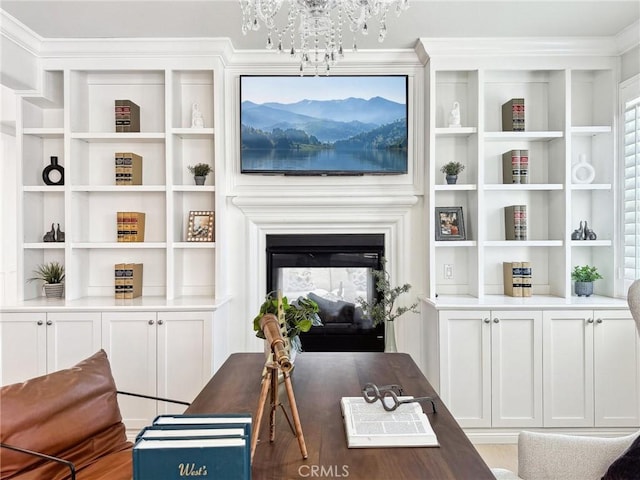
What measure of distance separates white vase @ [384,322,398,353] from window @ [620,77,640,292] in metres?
1.63

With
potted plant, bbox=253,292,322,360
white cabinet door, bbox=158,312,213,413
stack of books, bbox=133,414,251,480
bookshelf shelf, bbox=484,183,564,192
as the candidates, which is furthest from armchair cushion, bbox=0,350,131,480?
bookshelf shelf, bbox=484,183,564,192

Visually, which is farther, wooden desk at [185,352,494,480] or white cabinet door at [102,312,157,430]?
white cabinet door at [102,312,157,430]

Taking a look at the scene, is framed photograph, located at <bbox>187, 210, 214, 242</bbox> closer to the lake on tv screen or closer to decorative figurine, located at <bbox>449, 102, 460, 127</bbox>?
the lake on tv screen

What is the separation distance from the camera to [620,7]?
282 centimetres

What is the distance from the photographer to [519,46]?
3.26 metres

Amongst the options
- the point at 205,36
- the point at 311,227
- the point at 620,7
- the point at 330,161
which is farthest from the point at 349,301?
the point at 620,7

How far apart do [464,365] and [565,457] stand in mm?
1461

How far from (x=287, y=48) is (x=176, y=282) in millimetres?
1857

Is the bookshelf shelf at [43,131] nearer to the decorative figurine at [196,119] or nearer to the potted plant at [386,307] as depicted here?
the decorative figurine at [196,119]

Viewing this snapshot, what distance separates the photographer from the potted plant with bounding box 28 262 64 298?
3406 mm

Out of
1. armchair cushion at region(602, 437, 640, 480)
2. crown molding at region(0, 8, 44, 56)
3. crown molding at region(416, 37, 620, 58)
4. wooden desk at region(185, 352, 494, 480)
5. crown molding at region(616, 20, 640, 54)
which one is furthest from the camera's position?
crown molding at region(416, 37, 620, 58)

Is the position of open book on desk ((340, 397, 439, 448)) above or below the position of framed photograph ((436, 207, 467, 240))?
below

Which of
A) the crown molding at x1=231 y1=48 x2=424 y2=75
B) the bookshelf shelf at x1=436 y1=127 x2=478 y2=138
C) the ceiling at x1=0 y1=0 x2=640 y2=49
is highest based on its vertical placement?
the ceiling at x1=0 y1=0 x2=640 y2=49

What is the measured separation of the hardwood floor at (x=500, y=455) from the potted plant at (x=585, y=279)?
1179 mm
